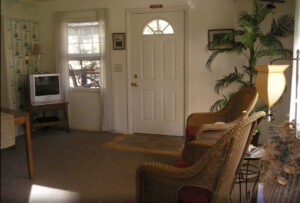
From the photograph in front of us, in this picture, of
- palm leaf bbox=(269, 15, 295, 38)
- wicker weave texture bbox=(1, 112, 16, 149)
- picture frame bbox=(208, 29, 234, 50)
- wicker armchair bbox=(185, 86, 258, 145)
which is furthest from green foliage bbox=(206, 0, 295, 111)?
wicker weave texture bbox=(1, 112, 16, 149)

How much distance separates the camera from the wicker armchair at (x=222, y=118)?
2576 millimetres

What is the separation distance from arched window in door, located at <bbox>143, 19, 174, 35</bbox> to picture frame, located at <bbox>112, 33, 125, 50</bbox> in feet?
1.16

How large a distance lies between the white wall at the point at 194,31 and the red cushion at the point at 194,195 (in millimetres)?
2479

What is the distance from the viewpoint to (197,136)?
2.61m

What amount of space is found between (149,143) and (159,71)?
1.07 metres

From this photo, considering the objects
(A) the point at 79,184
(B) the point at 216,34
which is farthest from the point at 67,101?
(B) the point at 216,34

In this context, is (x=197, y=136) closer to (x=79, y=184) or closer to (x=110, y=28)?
(x=79, y=184)

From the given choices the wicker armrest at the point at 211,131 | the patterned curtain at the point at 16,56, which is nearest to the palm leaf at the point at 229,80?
the wicker armrest at the point at 211,131

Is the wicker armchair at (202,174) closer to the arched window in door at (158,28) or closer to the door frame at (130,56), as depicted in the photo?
the door frame at (130,56)

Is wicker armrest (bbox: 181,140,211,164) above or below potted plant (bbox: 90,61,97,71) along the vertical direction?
below

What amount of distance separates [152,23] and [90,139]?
1.94 metres

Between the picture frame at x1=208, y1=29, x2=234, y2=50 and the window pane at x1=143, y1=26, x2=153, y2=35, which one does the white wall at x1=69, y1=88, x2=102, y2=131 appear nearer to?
the window pane at x1=143, y1=26, x2=153, y2=35

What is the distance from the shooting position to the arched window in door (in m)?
4.10

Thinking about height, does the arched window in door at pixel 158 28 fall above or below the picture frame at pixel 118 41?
above
